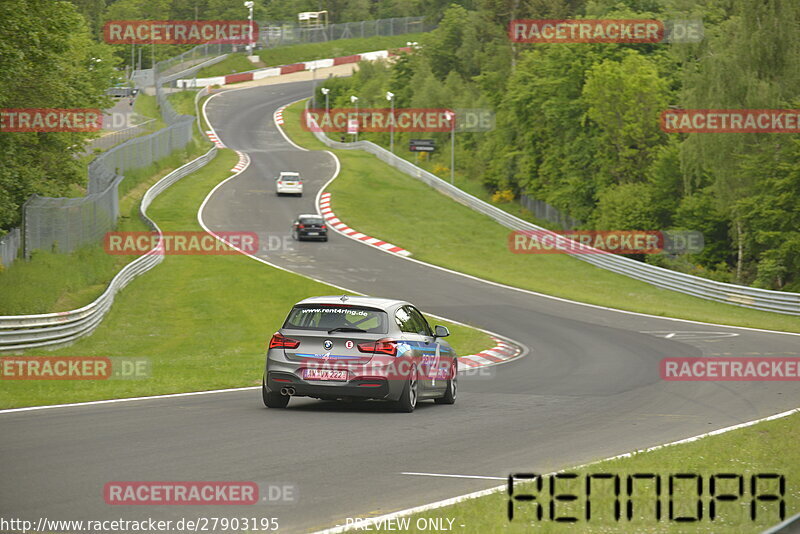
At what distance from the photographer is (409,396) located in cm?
1417

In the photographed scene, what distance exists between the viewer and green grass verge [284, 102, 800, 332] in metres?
39.2

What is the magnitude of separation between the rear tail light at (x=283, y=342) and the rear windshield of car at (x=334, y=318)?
0.24m

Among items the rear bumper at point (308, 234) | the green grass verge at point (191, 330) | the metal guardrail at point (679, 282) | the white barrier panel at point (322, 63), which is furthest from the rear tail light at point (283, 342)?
the white barrier panel at point (322, 63)

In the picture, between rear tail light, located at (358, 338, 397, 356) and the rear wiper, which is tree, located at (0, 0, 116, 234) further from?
rear tail light, located at (358, 338, 397, 356)

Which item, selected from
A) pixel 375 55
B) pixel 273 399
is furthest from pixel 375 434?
pixel 375 55

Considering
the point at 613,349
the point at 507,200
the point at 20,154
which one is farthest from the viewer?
the point at 507,200

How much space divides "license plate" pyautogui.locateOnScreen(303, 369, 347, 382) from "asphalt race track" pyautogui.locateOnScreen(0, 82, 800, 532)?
1.66 ft

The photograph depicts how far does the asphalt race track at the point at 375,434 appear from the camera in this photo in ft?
27.5

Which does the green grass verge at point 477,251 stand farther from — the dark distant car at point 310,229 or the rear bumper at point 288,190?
the dark distant car at point 310,229

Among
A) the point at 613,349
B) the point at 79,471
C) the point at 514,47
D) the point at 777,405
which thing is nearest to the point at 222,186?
the point at 514,47

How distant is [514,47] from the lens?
8781 cm

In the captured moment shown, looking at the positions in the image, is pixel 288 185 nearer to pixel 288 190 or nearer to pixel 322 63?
pixel 288 190

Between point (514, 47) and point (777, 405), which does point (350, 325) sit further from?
point (514, 47)

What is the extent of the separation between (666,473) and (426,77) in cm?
9116
